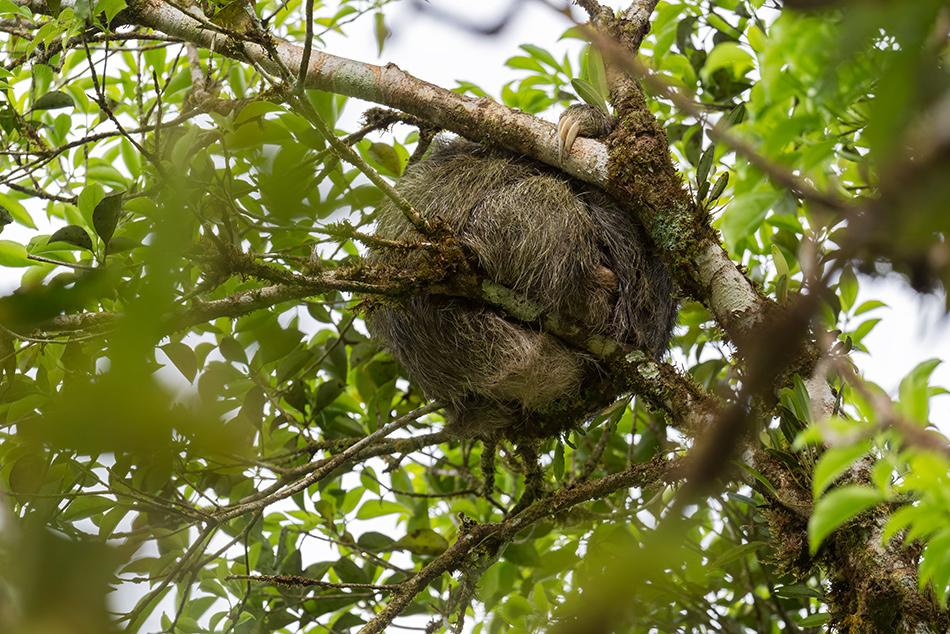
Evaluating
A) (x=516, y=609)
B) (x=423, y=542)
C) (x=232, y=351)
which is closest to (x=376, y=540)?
(x=423, y=542)

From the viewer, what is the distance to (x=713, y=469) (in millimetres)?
332

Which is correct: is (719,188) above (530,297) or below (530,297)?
above

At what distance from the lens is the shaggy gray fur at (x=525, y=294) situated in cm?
172

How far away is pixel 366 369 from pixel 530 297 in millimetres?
919

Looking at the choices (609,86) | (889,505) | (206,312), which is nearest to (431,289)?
(206,312)

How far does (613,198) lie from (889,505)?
3.27 ft

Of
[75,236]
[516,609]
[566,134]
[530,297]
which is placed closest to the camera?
[75,236]

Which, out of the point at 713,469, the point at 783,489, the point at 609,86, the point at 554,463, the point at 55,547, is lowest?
the point at 55,547

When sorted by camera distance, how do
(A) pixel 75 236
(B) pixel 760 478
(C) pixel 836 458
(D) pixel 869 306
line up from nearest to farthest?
(C) pixel 836 458 < (B) pixel 760 478 < (A) pixel 75 236 < (D) pixel 869 306

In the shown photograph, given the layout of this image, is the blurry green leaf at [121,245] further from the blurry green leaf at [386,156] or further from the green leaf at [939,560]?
the green leaf at [939,560]

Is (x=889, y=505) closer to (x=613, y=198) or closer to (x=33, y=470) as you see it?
(x=613, y=198)

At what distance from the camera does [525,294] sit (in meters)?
1.71

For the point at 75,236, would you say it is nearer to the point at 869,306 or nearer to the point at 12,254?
the point at 12,254

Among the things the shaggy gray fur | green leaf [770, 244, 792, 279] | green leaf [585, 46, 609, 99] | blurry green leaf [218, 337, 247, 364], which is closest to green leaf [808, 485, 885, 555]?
the shaggy gray fur
